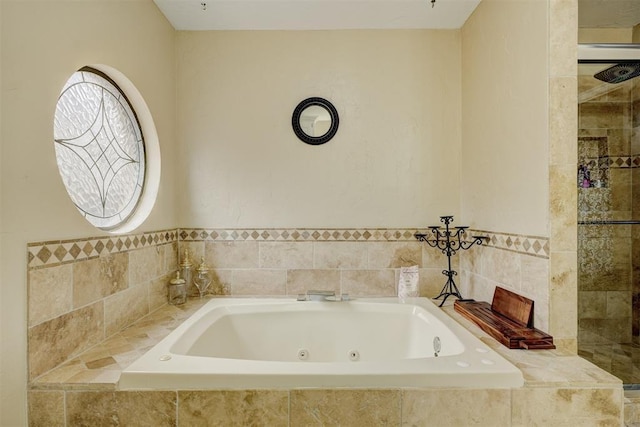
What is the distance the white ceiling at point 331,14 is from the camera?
5.72 feet

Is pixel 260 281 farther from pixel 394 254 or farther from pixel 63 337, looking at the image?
pixel 63 337

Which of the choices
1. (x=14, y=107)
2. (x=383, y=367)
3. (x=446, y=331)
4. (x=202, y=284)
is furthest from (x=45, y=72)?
(x=446, y=331)

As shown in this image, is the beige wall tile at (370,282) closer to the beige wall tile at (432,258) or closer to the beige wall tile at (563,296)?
the beige wall tile at (432,258)

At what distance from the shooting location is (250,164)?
2141mm

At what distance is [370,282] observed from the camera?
2119 mm

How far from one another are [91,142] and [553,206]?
204 cm

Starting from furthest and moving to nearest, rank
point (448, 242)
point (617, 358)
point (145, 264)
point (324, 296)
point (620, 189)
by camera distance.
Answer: point (448, 242)
point (324, 296)
point (145, 264)
point (620, 189)
point (617, 358)

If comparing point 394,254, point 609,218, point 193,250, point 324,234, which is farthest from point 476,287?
point 193,250

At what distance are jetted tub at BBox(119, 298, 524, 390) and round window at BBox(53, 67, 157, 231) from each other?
694 mm

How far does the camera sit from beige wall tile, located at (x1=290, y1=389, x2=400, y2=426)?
1031 millimetres

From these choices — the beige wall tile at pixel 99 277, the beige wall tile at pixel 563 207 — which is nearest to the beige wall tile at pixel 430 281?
the beige wall tile at pixel 563 207

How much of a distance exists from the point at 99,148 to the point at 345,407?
5.12 feet

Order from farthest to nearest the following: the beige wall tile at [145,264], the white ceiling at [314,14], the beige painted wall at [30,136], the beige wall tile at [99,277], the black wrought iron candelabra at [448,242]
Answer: the black wrought iron candelabra at [448,242] → the white ceiling at [314,14] → the beige wall tile at [145,264] → the beige wall tile at [99,277] → the beige painted wall at [30,136]

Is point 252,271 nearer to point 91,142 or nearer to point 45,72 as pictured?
point 91,142
